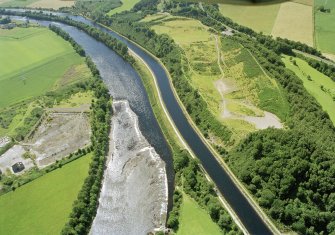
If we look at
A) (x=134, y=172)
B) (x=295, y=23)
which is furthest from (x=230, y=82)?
(x=295, y=23)

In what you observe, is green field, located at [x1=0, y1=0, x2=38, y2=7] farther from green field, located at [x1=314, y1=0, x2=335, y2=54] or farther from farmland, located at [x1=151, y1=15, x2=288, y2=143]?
green field, located at [x1=314, y1=0, x2=335, y2=54]

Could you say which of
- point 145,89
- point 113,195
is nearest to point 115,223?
point 113,195

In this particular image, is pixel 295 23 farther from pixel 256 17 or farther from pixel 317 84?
pixel 317 84

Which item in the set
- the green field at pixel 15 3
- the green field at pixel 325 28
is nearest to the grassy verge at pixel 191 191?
the green field at pixel 325 28

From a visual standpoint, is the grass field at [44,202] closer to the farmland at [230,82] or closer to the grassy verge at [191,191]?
the grassy verge at [191,191]

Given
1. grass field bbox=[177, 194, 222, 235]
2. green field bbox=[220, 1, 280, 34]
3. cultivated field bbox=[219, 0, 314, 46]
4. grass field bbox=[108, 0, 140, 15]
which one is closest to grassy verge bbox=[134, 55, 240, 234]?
grass field bbox=[177, 194, 222, 235]

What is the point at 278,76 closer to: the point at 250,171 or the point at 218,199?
the point at 250,171

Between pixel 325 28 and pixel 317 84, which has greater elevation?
pixel 325 28
